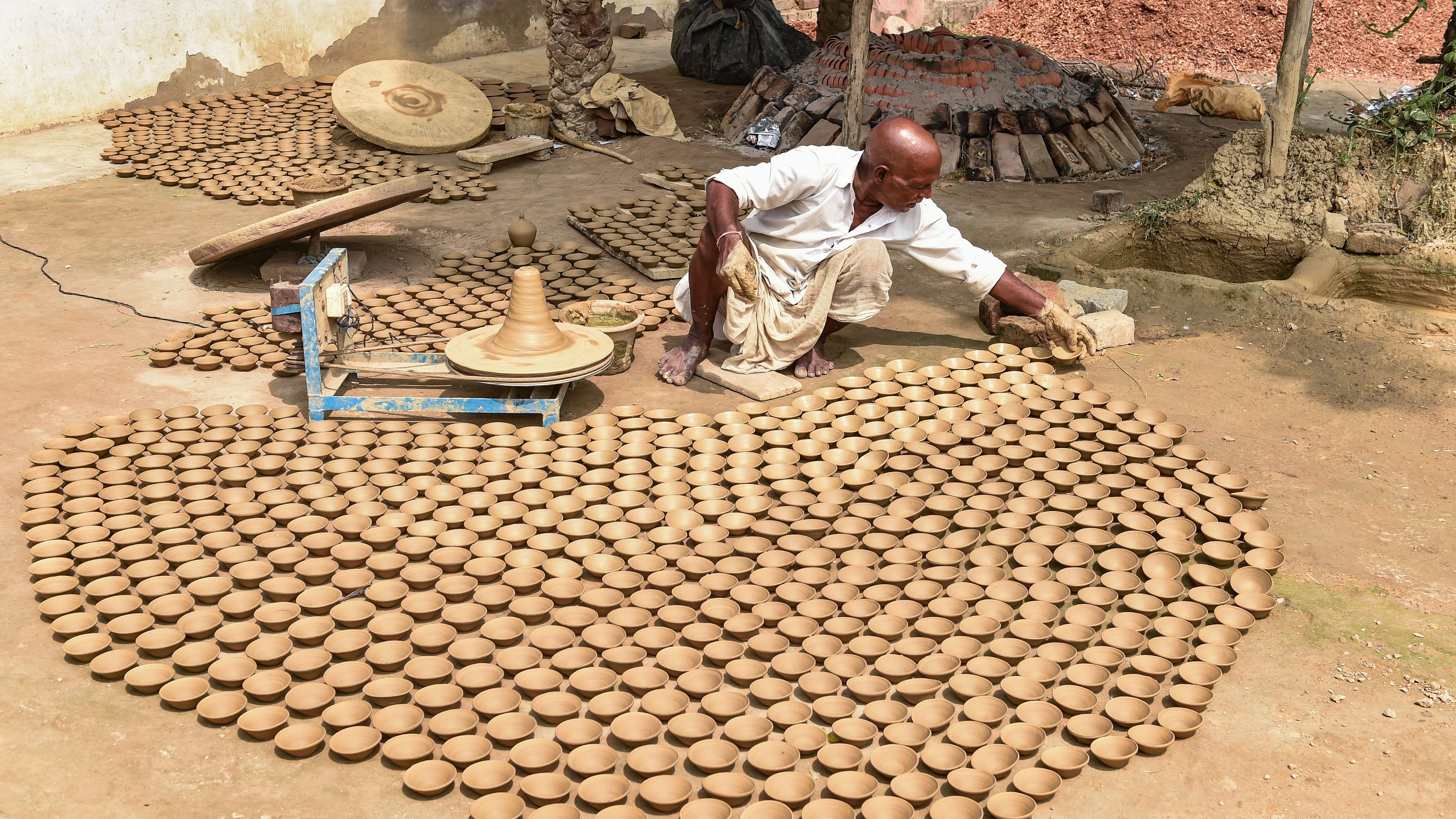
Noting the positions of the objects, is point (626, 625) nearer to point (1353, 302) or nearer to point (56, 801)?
point (56, 801)

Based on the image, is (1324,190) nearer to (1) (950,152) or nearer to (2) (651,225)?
(1) (950,152)

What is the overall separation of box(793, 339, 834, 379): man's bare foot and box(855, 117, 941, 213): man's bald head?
682 millimetres

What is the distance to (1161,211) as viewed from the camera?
20.1ft

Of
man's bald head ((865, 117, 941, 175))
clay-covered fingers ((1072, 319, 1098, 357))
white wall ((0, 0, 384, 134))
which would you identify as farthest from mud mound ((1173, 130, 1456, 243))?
white wall ((0, 0, 384, 134))

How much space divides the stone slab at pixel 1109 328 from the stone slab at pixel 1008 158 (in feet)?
9.75

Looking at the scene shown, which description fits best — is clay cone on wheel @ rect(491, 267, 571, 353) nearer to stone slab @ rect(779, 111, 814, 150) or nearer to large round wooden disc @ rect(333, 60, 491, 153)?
large round wooden disc @ rect(333, 60, 491, 153)

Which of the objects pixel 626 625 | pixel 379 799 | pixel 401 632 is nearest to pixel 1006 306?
pixel 626 625

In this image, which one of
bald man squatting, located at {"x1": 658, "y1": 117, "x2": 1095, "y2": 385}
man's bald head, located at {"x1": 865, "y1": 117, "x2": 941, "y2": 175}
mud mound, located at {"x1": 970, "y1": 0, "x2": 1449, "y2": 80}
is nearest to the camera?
man's bald head, located at {"x1": 865, "y1": 117, "x2": 941, "y2": 175}

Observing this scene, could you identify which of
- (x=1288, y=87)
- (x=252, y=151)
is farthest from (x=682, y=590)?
(x=252, y=151)

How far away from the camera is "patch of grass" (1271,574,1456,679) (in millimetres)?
3035

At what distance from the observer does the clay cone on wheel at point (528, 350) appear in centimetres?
403

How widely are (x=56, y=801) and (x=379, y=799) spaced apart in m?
0.68

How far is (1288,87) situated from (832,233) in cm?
295

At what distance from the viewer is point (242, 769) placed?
2.60 metres
